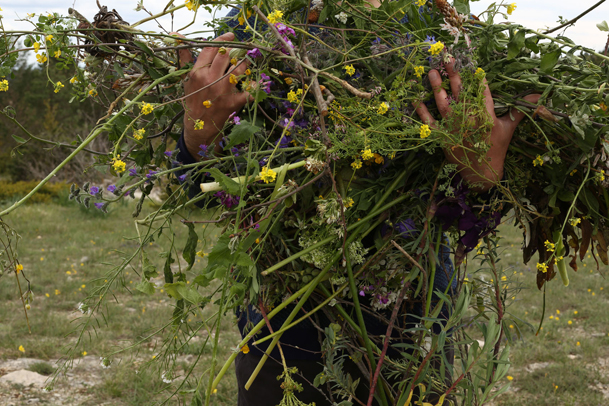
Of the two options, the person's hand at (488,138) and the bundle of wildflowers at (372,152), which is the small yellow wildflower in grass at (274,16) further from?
the person's hand at (488,138)

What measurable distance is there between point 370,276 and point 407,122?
0.33 m

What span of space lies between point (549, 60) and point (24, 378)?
352 cm

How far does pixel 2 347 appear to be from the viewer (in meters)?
3.70

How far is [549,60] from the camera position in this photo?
92 centimetres

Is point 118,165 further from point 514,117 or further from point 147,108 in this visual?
point 514,117

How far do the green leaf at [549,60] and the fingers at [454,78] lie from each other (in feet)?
0.50

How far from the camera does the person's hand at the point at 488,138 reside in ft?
3.10

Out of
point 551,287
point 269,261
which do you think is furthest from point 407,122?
point 551,287

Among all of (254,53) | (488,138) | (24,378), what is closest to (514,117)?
(488,138)

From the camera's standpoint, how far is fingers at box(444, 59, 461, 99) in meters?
0.94

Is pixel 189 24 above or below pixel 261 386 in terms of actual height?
above

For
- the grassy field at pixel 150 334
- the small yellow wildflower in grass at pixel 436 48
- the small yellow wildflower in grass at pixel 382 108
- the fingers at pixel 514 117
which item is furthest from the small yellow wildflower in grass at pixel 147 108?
the grassy field at pixel 150 334

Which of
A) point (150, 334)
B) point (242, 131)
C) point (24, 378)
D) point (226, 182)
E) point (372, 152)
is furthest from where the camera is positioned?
point (24, 378)

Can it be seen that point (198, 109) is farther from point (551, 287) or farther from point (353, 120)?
point (551, 287)
